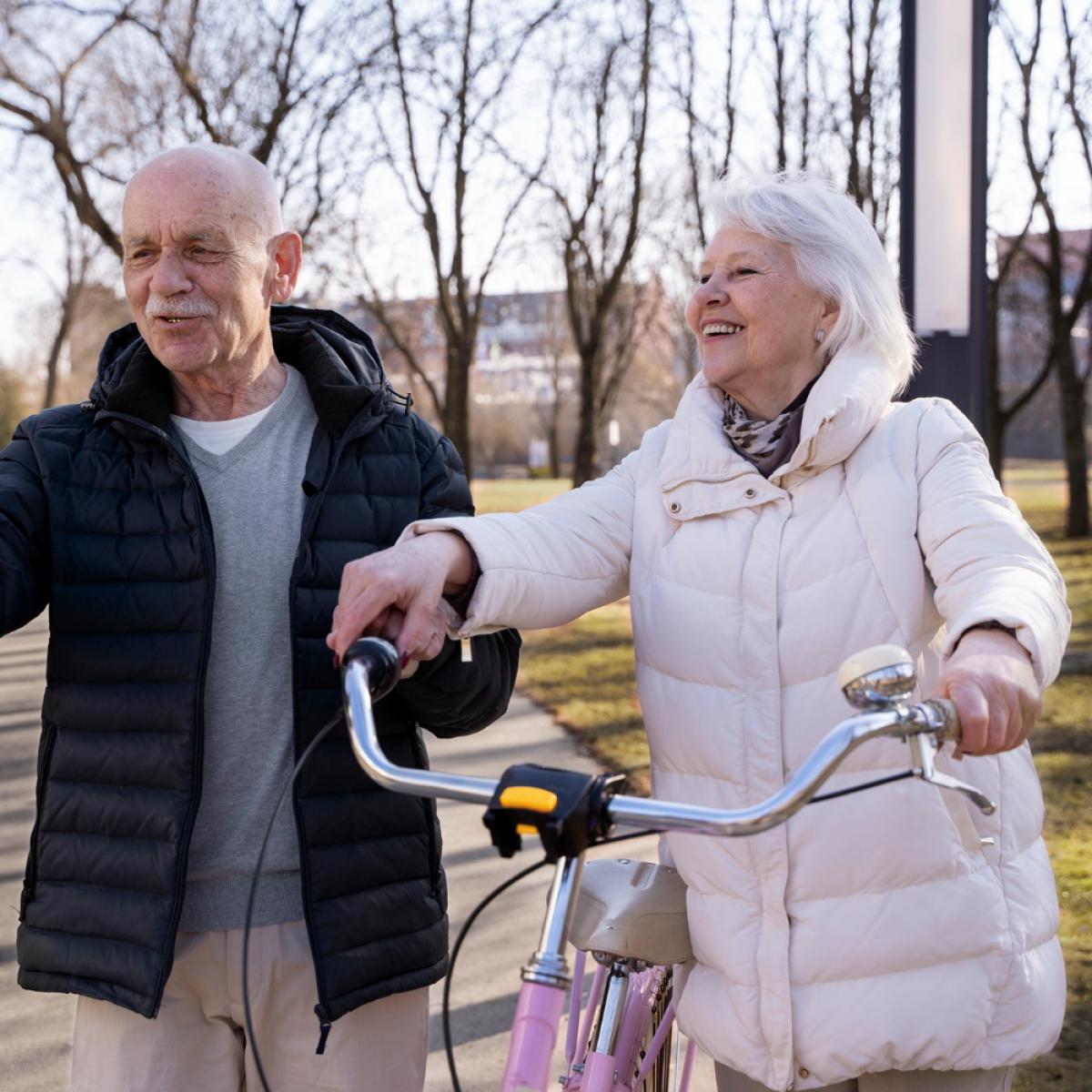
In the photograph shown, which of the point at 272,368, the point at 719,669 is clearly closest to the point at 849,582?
the point at 719,669

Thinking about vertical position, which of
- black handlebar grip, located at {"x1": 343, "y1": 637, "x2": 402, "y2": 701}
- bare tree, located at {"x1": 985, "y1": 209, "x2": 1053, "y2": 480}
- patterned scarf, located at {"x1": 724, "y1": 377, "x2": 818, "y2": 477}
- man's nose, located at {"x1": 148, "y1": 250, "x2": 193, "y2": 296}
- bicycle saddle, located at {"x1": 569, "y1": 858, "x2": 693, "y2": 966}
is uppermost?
bare tree, located at {"x1": 985, "y1": 209, "x2": 1053, "y2": 480}

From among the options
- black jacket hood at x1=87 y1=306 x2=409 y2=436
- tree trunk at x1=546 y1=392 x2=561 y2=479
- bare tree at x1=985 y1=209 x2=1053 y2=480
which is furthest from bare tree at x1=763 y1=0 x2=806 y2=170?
tree trunk at x1=546 y1=392 x2=561 y2=479

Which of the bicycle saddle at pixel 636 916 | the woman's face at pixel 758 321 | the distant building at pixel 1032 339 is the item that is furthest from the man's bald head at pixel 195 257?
the distant building at pixel 1032 339

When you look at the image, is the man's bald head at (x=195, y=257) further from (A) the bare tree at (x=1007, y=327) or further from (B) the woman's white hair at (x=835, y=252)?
(A) the bare tree at (x=1007, y=327)

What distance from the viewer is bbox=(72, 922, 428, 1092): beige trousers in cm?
217

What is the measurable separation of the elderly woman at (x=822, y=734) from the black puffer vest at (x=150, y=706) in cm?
37

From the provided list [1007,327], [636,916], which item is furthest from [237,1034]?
[1007,327]

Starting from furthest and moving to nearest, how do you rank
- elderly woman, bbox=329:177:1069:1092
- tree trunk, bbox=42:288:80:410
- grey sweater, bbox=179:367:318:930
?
tree trunk, bbox=42:288:80:410 < grey sweater, bbox=179:367:318:930 < elderly woman, bbox=329:177:1069:1092

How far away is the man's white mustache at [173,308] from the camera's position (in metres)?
2.24

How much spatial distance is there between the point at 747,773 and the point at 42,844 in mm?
1153

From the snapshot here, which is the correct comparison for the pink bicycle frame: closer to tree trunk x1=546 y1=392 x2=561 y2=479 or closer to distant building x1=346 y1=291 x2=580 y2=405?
distant building x1=346 y1=291 x2=580 y2=405

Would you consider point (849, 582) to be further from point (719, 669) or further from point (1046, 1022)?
point (1046, 1022)

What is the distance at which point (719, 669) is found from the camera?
2006 mm

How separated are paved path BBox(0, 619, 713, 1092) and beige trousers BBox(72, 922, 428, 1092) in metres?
0.06
